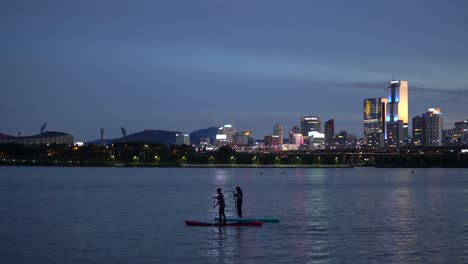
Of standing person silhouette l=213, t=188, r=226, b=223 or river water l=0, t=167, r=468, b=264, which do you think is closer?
river water l=0, t=167, r=468, b=264

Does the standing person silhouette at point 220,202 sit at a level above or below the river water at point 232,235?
above

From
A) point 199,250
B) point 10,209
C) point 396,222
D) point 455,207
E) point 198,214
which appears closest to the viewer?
point 199,250

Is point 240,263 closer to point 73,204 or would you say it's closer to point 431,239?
point 431,239

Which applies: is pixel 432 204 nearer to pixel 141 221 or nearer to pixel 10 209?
pixel 141 221

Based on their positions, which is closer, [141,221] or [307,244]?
[307,244]

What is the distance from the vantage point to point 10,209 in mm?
53438

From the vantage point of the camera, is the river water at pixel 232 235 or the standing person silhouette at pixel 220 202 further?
the standing person silhouette at pixel 220 202

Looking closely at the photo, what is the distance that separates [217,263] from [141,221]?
16538 millimetres

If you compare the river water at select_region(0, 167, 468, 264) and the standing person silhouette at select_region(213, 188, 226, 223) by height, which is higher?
the standing person silhouette at select_region(213, 188, 226, 223)

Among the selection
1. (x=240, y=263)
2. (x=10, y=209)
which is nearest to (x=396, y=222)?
(x=240, y=263)

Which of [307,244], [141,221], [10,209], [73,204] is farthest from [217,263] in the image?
[73,204]

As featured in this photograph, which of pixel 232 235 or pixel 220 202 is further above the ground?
pixel 220 202

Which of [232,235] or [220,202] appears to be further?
[220,202]

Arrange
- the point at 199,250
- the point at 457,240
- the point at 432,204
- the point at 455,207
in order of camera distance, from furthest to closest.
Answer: the point at 432,204, the point at 455,207, the point at 457,240, the point at 199,250
